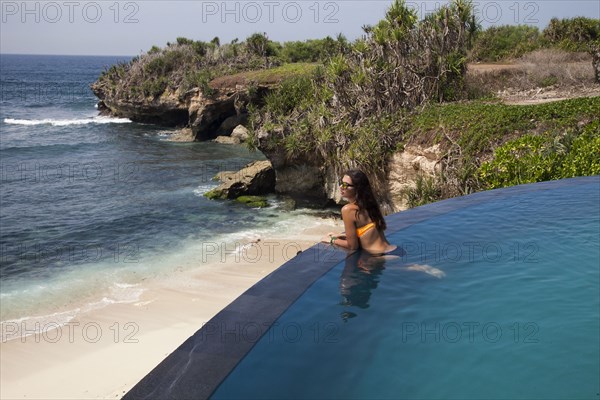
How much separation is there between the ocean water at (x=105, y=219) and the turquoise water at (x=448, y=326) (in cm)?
897

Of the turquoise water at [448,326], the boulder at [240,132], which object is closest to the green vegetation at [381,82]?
the turquoise water at [448,326]

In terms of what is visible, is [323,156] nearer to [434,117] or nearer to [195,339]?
[434,117]

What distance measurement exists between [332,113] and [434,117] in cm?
450

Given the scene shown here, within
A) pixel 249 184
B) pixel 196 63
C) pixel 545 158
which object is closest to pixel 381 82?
pixel 249 184

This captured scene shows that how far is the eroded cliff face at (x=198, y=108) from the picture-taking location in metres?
38.6

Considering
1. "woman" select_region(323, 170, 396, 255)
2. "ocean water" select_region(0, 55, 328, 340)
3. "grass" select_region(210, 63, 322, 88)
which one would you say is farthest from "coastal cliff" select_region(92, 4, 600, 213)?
"woman" select_region(323, 170, 396, 255)

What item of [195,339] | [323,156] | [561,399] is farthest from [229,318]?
[323,156]

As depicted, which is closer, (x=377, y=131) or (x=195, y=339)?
(x=195, y=339)

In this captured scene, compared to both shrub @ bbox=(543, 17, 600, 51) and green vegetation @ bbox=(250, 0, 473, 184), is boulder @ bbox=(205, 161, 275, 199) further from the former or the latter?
shrub @ bbox=(543, 17, 600, 51)

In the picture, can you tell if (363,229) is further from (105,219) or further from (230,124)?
(230,124)

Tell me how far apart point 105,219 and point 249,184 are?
6441mm

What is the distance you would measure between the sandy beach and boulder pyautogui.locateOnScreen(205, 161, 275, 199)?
27.0ft

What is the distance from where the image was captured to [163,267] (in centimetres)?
1605

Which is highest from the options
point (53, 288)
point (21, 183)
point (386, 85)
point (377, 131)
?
point (386, 85)
